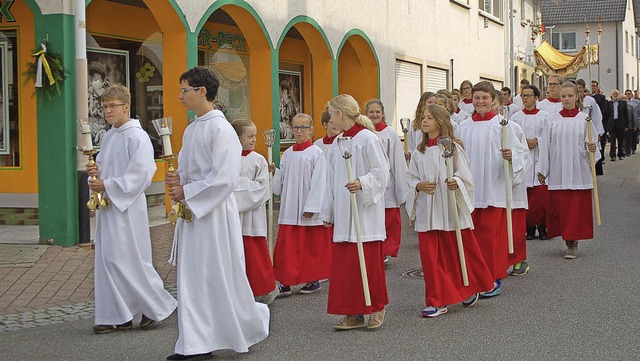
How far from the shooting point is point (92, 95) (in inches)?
582

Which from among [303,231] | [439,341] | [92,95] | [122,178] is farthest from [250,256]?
[92,95]

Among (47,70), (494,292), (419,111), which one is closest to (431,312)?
(494,292)

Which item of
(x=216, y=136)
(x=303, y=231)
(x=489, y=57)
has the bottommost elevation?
(x=303, y=231)

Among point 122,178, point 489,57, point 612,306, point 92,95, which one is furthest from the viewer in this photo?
point 489,57

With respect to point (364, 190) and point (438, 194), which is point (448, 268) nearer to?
point (438, 194)

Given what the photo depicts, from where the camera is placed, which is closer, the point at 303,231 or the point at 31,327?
the point at 31,327

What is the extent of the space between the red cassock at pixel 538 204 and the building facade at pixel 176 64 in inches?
190

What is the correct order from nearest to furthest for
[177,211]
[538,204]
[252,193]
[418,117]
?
[177,211] < [252,193] < [418,117] < [538,204]

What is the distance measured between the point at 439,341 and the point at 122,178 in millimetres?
2490

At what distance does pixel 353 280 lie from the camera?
23.6 ft

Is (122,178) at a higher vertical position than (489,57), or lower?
lower

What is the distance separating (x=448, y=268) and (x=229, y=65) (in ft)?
36.9

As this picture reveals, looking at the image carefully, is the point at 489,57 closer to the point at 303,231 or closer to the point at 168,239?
the point at 168,239

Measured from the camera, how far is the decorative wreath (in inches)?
441
